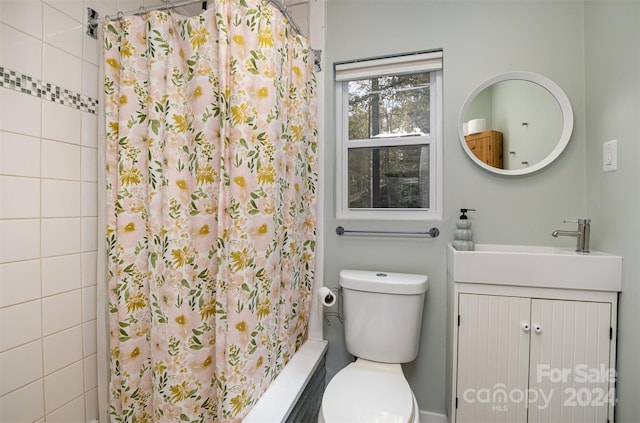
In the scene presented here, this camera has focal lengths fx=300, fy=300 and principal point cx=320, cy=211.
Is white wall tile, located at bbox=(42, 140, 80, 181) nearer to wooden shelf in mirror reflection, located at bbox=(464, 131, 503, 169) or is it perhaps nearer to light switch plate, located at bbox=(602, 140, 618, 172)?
wooden shelf in mirror reflection, located at bbox=(464, 131, 503, 169)

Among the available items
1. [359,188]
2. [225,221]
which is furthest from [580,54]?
[225,221]

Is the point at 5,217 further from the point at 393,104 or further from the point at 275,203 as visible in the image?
the point at 393,104

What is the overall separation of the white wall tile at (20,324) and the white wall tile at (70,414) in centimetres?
35

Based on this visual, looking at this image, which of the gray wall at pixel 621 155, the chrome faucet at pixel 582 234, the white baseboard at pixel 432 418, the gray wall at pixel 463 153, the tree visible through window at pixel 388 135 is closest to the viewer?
the gray wall at pixel 621 155

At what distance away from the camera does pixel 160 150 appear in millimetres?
1286

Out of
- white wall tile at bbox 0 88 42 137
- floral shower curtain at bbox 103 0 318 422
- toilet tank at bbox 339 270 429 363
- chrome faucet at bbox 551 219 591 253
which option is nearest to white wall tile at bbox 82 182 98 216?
floral shower curtain at bbox 103 0 318 422

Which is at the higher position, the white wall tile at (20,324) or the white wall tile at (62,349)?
the white wall tile at (20,324)

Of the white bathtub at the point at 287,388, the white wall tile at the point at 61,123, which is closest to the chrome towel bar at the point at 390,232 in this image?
the white bathtub at the point at 287,388

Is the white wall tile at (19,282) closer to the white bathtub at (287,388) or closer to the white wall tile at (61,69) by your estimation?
the white wall tile at (61,69)

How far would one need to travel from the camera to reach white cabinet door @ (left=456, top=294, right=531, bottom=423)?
124 centimetres

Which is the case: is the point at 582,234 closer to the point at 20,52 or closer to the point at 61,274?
the point at 61,274

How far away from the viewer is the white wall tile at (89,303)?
1364 millimetres

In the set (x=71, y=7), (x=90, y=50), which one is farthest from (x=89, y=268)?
(x=71, y=7)

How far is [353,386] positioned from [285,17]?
5.42 ft
